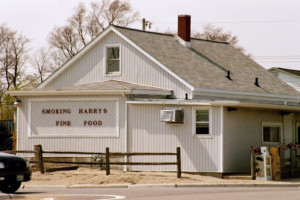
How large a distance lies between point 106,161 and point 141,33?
378 inches

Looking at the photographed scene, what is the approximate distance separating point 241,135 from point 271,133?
270 cm

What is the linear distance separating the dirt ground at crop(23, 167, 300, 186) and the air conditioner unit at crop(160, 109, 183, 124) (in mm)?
2092

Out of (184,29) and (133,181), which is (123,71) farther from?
(133,181)

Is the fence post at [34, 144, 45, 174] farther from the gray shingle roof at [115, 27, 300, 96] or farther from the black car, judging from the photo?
the gray shingle roof at [115, 27, 300, 96]

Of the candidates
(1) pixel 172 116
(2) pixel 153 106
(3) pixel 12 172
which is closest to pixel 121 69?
(2) pixel 153 106

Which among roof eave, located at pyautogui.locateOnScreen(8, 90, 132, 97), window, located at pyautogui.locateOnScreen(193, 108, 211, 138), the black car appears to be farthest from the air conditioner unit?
the black car

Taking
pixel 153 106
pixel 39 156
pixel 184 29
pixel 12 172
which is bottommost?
pixel 12 172

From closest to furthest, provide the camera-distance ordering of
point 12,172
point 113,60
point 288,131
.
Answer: point 12,172 < point 288,131 < point 113,60

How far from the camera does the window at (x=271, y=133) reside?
32.0 m

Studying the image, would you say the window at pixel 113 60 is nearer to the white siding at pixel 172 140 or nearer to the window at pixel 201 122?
the white siding at pixel 172 140

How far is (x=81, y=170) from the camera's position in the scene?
30.5 m

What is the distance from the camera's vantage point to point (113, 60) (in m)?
34.3

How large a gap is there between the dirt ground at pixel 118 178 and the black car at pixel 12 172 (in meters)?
3.61

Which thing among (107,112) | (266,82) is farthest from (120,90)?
(266,82)
